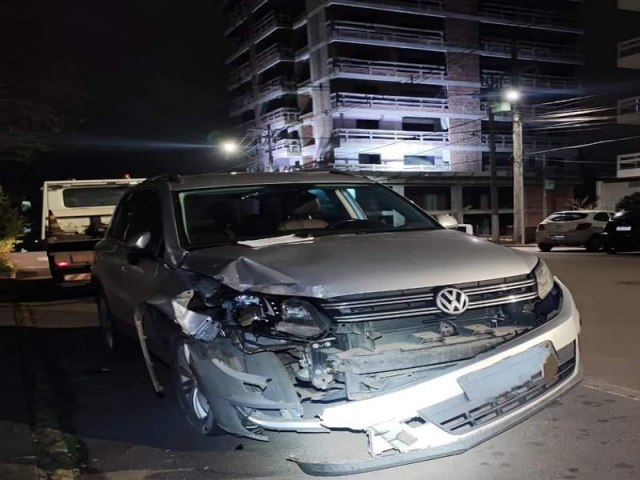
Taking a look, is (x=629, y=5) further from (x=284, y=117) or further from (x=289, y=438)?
(x=284, y=117)

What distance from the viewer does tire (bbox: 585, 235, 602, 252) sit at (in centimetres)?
2042

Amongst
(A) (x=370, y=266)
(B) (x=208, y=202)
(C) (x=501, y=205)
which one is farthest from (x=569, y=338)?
(C) (x=501, y=205)

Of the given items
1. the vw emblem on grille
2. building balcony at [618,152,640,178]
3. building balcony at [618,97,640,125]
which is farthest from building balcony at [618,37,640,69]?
the vw emblem on grille

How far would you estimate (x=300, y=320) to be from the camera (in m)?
3.48

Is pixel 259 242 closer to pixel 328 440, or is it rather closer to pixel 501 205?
pixel 328 440

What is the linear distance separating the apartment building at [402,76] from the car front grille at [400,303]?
131 feet

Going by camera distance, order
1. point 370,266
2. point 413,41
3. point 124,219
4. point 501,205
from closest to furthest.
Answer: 1. point 370,266
2. point 124,219
3. point 413,41
4. point 501,205

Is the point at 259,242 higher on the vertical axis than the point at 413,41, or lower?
lower

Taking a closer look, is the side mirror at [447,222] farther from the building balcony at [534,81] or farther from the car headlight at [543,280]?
the building balcony at [534,81]

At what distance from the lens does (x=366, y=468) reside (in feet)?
10.5

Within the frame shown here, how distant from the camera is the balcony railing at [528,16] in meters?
51.4

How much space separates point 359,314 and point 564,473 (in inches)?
59.3

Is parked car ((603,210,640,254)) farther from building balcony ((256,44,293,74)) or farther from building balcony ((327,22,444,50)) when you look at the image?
building balcony ((256,44,293,74))

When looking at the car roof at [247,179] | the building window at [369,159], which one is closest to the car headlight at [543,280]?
the car roof at [247,179]
